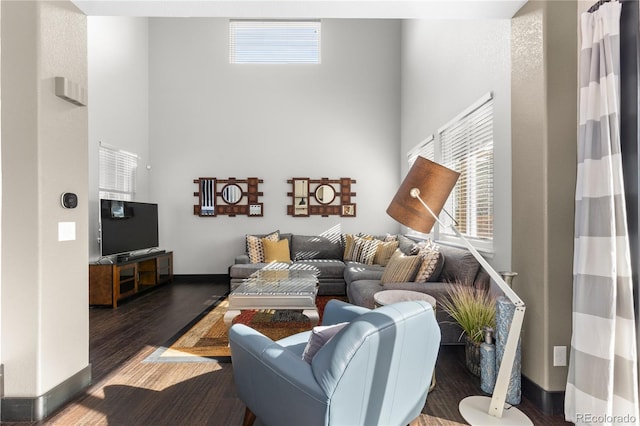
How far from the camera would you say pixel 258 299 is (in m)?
3.06

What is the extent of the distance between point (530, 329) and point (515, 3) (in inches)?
82.3

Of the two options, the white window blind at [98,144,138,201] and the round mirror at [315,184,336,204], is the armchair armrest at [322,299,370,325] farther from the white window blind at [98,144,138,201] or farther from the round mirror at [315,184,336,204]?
the white window blind at [98,144,138,201]

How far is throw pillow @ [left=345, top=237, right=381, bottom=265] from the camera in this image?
5156 millimetres

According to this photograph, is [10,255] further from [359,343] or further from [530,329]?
[530,329]

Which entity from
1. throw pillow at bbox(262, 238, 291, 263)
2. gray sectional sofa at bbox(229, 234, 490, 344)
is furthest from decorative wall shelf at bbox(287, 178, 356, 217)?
throw pillow at bbox(262, 238, 291, 263)

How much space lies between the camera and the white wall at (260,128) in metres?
6.12

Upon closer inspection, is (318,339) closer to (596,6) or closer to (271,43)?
(596,6)

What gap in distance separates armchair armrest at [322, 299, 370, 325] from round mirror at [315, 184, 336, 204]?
4.06 metres

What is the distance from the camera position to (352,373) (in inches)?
51.2

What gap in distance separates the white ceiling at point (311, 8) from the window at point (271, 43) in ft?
13.3

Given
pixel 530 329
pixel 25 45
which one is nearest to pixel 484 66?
pixel 530 329

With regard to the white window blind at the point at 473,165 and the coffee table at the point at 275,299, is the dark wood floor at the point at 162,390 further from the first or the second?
the white window blind at the point at 473,165

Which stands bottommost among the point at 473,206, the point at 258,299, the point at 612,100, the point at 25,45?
the point at 258,299

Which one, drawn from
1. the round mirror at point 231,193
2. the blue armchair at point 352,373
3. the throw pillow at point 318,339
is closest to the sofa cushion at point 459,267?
the blue armchair at point 352,373
